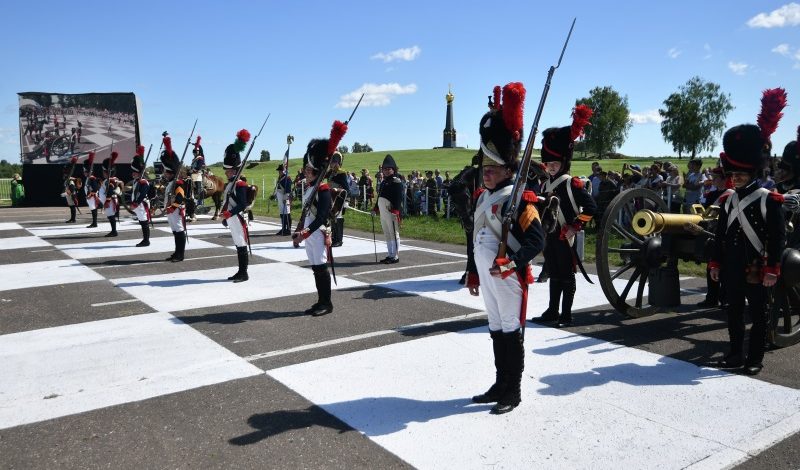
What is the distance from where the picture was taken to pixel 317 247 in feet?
23.5

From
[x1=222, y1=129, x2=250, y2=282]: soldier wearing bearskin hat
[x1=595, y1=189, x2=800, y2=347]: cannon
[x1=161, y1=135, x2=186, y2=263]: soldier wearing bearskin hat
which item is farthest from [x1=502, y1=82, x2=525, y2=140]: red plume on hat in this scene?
[x1=161, y1=135, x2=186, y2=263]: soldier wearing bearskin hat

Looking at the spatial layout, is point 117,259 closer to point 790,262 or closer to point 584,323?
point 584,323

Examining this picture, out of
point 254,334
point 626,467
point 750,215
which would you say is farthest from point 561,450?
point 254,334

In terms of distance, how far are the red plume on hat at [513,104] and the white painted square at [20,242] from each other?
1368 centimetres

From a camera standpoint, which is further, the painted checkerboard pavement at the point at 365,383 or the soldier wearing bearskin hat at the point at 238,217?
the soldier wearing bearskin hat at the point at 238,217

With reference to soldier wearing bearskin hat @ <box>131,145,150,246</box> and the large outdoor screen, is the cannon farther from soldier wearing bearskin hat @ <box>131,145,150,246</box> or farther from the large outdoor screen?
the large outdoor screen

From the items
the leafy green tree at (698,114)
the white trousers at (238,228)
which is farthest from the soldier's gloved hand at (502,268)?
the leafy green tree at (698,114)

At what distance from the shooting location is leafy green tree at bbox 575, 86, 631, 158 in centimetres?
9575

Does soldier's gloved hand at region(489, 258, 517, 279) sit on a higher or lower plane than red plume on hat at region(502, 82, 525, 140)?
lower

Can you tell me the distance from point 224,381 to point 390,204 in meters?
6.89

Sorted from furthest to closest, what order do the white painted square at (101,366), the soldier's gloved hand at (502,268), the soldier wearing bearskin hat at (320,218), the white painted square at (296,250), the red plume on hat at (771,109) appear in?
1. the white painted square at (296,250)
2. the soldier wearing bearskin hat at (320,218)
3. the red plume on hat at (771,109)
4. the white painted square at (101,366)
5. the soldier's gloved hand at (502,268)

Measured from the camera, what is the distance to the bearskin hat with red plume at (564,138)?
6.12 meters

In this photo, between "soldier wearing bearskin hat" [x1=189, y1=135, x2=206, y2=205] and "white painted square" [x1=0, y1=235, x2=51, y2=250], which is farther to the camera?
"soldier wearing bearskin hat" [x1=189, y1=135, x2=206, y2=205]

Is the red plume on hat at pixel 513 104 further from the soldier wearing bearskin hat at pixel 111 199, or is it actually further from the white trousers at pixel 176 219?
the soldier wearing bearskin hat at pixel 111 199
